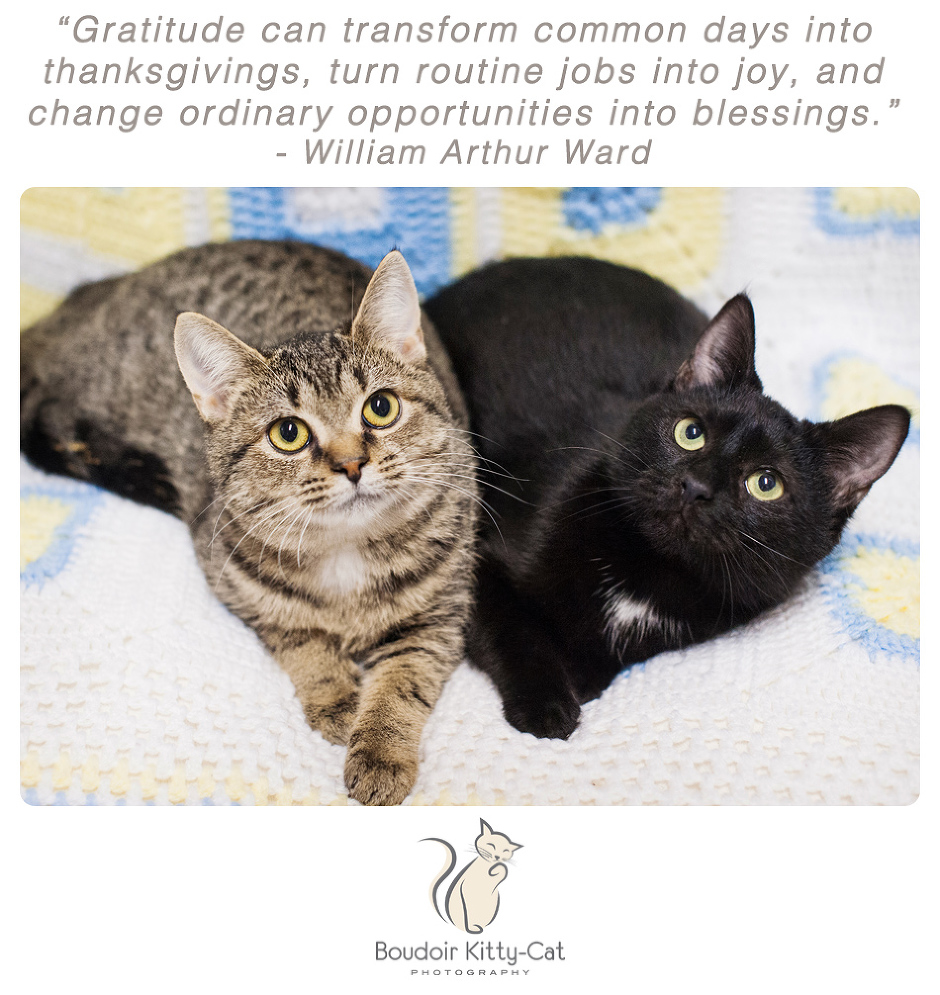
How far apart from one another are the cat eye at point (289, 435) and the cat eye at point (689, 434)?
21.0 inches

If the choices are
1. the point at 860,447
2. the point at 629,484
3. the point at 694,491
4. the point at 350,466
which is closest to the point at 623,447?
the point at 629,484

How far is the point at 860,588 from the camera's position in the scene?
1297 millimetres

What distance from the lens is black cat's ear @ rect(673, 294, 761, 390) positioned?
114 cm

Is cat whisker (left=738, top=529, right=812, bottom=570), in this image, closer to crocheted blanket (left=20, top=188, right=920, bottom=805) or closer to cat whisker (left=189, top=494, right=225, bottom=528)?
crocheted blanket (left=20, top=188, right=920, bottom=805)

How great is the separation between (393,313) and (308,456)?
0.25 m

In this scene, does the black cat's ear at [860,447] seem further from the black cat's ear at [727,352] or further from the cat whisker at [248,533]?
the cat whisker at [248,533]

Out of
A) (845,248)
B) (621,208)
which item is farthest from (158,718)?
(845,248)

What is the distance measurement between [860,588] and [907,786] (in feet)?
1.10

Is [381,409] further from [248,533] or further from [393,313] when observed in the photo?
[248,533]
